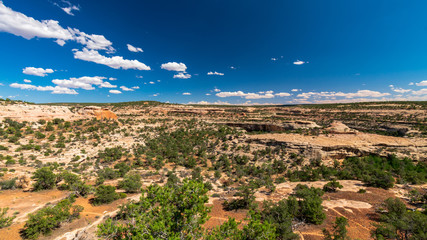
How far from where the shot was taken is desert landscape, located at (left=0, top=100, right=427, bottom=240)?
20.4 feet

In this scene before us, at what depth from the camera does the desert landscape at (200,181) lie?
6215mm

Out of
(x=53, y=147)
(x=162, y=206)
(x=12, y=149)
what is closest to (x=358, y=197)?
(x=162, y=206)

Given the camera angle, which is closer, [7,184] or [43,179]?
[7,184]

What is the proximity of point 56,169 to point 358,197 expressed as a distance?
28.3 metres

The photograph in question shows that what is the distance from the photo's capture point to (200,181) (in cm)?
1527

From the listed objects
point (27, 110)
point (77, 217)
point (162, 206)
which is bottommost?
point (77, 217)

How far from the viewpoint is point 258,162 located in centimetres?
2269

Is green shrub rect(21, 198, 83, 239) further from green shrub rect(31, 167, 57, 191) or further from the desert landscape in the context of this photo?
green shrub rect(31, 167, 57, 191)

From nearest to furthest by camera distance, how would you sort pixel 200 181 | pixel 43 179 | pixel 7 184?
pixel 7 184, pixel 43 179, pixel 200 181

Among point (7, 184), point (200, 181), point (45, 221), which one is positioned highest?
point (7, 184)

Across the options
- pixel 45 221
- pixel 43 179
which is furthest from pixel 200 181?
pixel 43 179

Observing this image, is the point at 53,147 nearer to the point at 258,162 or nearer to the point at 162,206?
the point at 162,206

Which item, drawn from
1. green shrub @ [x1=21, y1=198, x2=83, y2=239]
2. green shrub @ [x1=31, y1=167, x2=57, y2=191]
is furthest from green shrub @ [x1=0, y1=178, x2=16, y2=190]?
green shrub @ [x1=21, y1=198, x2=83, y2=239]

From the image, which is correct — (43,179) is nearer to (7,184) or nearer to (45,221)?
(7,184)
